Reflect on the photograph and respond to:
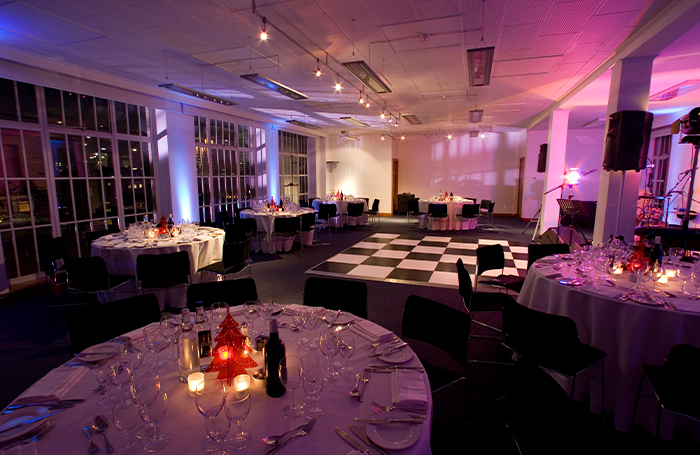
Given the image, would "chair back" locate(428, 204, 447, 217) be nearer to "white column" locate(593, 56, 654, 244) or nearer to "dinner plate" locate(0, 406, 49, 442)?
"white column" locate(593, 56, 654, 244)

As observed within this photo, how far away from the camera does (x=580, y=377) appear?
2.68 metres

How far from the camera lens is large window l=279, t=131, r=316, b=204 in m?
12.8

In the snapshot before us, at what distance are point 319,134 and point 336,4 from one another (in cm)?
1100

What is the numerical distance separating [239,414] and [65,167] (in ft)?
24.4

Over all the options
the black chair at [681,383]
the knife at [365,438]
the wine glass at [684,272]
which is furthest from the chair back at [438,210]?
the knife at [365,438]

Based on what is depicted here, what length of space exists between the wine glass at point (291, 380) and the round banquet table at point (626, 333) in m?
2.32

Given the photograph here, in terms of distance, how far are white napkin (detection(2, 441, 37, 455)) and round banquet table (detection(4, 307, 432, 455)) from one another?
0.02 metres

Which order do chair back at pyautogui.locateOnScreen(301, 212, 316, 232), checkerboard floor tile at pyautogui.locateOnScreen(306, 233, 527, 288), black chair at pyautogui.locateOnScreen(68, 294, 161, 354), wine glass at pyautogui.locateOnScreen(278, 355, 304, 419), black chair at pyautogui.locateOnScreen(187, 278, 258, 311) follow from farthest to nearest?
chair back at pyautogui.locateOnScreen(301, 212, 316, 232), checkerboard floor tile at pyautogui.locateOnScreen(306, 233, 527, 288), black chair at pyautogui.locateOnScreen(187, 278, 258, 311), black chair at pyautogui.locateOnScreen(68, 294, 161, 354), wine glass at pyautogui.locateOnScreen(278, 355, 304, 419)

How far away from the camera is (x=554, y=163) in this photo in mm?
9289

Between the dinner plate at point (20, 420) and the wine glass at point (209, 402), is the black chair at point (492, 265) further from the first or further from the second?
the dinner plate at point (20, 420)

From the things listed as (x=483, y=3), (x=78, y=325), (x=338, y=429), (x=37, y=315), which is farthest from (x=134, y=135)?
(x=338, y=429)

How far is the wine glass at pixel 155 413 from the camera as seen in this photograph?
3.98ft

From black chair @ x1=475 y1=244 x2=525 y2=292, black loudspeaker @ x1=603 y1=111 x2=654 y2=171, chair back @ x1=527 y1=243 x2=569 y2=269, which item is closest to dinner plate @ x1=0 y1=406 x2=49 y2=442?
black chair @ x1=475 y1=244 x2=525 y2=292

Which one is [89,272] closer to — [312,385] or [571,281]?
[312,385]
